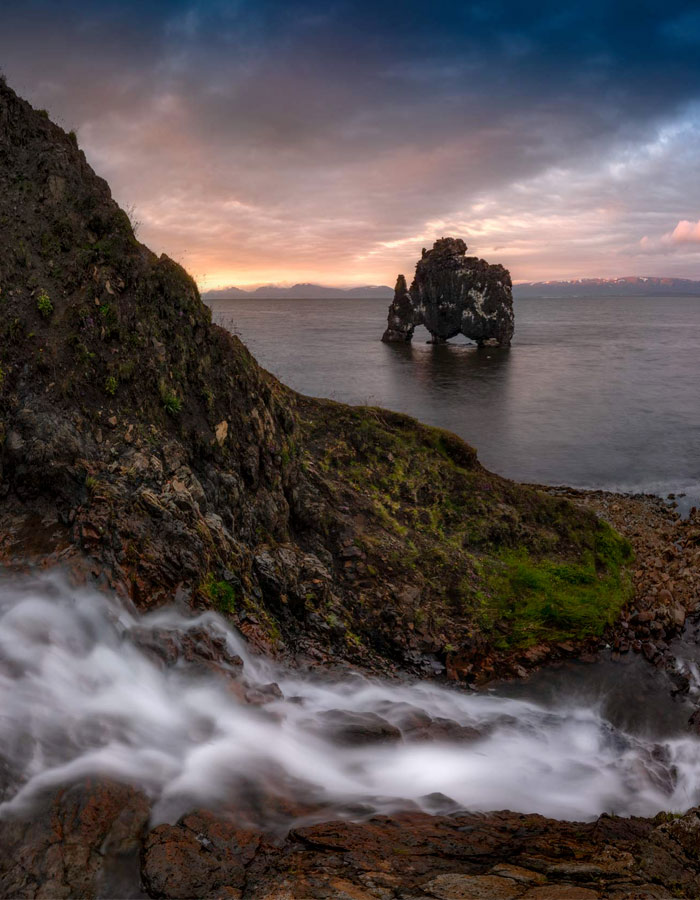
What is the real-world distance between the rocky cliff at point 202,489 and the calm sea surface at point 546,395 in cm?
294

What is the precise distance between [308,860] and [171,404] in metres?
9.05

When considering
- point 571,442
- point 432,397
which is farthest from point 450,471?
point 432,397

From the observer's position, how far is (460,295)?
323ft

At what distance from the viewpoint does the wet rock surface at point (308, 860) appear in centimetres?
543

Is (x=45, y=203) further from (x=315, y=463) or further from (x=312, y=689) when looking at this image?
(x=312, y=689)

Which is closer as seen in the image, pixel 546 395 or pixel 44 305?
pixel 44 305

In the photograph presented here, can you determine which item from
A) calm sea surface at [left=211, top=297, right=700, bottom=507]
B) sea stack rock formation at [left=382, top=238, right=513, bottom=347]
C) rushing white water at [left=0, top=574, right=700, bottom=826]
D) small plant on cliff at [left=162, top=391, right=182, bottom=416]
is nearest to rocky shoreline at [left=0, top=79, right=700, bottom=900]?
Answer: small plant on cliff at [left=162, top=391, right=182, bottom=416]

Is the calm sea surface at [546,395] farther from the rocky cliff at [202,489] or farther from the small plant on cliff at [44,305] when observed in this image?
the small plant on cliff at [44,305]

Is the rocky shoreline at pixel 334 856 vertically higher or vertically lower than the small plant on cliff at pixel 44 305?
lower

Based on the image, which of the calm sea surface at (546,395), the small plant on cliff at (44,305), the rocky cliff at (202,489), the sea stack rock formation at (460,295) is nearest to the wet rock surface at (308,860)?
the rocky cliff at (202,489)

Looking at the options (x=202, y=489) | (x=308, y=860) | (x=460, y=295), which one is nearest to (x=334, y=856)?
(x=308, y=860)

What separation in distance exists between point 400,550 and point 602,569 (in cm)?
726

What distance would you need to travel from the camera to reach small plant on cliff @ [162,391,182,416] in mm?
12336

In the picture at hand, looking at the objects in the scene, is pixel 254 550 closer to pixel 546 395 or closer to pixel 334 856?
pixel 334 856
